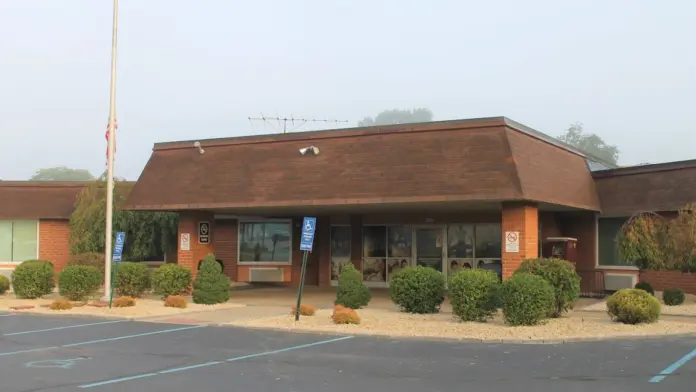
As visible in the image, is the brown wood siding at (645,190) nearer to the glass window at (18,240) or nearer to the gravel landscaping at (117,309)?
the gravel landscaping at (117,309)

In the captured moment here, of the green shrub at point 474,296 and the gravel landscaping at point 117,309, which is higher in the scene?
the green shrub at point 474,296

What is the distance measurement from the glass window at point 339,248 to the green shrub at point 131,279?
8.49m

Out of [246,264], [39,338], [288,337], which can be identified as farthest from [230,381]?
[246,264]

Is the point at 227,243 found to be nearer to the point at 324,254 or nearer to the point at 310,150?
the point at 324,254

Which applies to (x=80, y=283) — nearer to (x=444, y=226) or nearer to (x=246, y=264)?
(x=246, y=264)

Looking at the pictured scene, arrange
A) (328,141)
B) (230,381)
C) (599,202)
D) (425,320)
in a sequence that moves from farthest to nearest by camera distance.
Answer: (599,202)
(328,141)
(425,320)
(230,381)

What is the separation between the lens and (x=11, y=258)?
99.2 ft

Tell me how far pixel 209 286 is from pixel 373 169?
6.01 m

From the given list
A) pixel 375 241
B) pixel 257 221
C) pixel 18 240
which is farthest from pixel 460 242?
pixel 18 240

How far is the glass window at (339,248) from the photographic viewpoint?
29.0m

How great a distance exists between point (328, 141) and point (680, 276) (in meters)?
12.0

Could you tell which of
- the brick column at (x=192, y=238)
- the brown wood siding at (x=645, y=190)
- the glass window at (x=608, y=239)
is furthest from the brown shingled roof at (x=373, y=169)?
the brick column at (x=192, y=238)

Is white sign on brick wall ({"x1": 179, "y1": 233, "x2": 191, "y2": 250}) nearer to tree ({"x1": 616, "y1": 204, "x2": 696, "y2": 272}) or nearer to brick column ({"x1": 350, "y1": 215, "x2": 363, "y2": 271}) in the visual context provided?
brick column ({"x1": 350, "y1": 215, "x2": 363, "y2": 271})

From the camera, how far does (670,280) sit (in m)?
22.7
